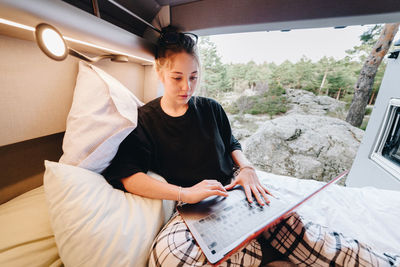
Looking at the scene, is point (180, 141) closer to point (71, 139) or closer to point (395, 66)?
point (71, 139)

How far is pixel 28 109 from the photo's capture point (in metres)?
0.69

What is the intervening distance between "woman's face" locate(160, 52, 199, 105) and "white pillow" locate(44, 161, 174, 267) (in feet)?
2.04

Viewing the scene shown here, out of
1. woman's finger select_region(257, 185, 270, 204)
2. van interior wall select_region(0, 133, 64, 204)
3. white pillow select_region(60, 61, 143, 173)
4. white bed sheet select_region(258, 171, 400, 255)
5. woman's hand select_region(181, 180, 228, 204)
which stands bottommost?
white bed sheet select_region(258, 171, 400, 255)

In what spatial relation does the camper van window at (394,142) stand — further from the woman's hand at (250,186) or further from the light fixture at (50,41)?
the light fixture at (50,41)

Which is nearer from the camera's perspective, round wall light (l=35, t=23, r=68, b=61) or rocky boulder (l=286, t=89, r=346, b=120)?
round wall light (l=35, t=23, r=68, b=61)

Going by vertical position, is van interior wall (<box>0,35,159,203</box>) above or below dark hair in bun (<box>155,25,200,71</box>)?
below

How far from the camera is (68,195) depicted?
1.84ft

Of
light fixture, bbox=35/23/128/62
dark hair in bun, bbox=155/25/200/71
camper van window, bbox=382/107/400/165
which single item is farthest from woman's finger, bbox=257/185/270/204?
camper van window, bbox=382/107/400/165

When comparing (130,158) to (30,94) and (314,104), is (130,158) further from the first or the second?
(314,104)

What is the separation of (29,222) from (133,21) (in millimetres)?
1426

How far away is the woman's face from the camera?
2.94 ft

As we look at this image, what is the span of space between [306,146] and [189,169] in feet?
5.60

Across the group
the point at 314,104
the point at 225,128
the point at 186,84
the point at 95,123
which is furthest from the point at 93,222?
the point at 314,104

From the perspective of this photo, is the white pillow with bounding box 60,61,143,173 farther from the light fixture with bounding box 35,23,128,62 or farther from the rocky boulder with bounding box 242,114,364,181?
the rocky boulder with bounding box 242,114,364,181
